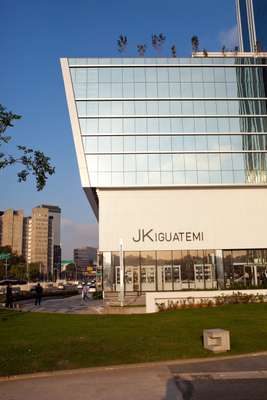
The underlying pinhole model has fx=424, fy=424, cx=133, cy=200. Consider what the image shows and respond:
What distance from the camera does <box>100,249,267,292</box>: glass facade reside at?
47.8 m

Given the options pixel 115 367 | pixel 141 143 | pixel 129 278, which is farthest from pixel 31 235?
pixel 115 367

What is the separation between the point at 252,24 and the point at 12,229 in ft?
404

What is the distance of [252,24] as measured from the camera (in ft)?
251

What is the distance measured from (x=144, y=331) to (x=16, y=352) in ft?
16.6

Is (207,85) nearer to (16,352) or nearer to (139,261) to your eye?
(139,261)

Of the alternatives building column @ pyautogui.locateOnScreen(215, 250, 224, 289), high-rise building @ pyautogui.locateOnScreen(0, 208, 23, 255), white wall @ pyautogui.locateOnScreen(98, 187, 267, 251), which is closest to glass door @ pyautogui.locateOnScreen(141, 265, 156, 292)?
white wall @ pyautogui.locateOnScreen(98, 187, 267, 251)

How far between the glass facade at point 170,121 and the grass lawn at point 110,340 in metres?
30.4

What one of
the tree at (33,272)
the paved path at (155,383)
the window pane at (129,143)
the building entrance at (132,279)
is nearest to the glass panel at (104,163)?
the window pane at (129,143)

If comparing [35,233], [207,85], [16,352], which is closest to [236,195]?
[207,85]

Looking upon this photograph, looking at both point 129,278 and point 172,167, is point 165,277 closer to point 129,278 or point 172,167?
point 129,278

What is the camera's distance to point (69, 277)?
7407 inches

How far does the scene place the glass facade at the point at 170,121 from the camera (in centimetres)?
4906

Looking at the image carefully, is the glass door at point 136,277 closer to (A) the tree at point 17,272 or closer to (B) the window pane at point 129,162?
(B) the window pane at point 129,162

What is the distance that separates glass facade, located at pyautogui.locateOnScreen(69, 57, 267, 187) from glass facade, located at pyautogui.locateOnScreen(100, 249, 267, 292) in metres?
8.30
